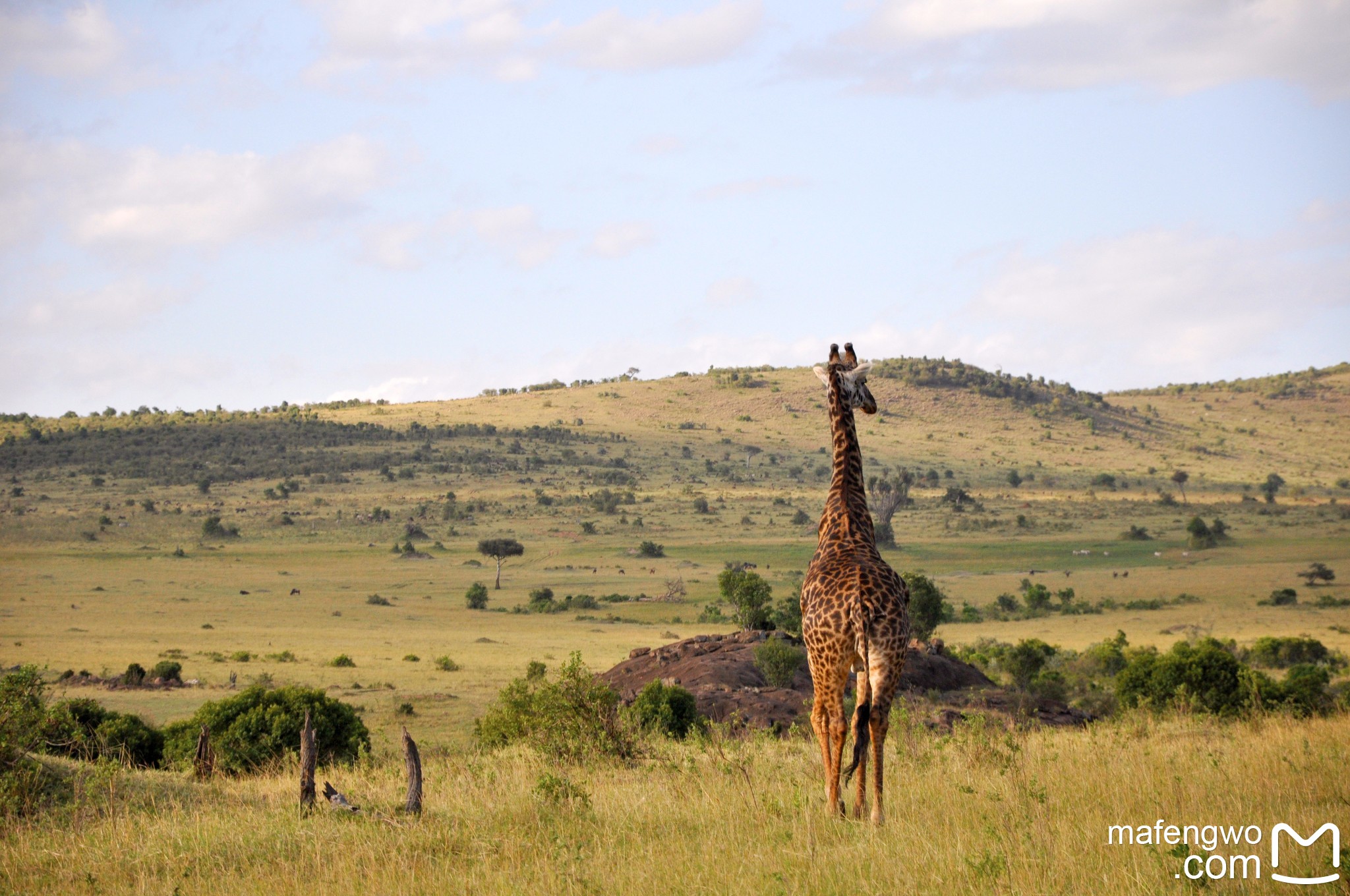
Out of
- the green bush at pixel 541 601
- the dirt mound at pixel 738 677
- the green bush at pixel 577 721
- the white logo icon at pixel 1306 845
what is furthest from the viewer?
the green bush at pixel 541 601

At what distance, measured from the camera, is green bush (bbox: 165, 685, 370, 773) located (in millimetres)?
16359

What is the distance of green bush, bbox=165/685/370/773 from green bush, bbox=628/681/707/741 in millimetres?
4167

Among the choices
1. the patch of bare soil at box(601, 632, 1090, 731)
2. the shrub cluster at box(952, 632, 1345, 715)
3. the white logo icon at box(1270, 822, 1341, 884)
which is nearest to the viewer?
the white logo icon at box(1270, 822, 1341, 884)

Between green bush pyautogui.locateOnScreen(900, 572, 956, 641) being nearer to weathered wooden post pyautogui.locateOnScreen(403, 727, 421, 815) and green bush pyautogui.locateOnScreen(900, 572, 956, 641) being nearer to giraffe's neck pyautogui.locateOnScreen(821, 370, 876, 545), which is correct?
giraffe's neck pyautogui.locateOnScreen(821, 370, 876, 545)

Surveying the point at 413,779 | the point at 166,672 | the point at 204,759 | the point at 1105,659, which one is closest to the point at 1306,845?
the point at 413,779

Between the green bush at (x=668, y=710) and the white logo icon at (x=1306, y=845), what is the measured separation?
10.5 metres

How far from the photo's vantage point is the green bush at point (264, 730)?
644 inches

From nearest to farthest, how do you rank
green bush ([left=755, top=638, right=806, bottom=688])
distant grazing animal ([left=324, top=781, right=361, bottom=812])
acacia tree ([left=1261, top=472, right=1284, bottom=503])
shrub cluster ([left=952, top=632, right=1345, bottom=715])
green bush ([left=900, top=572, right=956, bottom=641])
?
1. distant grazing animal ([left=324, top=781, right=361, bottom=812])
2. shrub cluster ([left=952, top=632, right=1345, bottom=715])
3. green bush ([left=755, top=638, right=806, bottom=688])
4. green bush ([left=900, top=572, right=956, bottom=641])
5. acacia tree ([left=1261, top=472, right=1284, bottom=503])

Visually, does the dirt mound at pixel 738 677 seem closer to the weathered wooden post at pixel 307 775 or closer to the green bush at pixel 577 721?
the green bush at pixel 577 721

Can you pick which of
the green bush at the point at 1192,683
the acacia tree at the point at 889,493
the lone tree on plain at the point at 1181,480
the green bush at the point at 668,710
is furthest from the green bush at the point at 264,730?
the lone tree on plain at the point at 1181,480

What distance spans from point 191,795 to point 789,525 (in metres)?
62.7

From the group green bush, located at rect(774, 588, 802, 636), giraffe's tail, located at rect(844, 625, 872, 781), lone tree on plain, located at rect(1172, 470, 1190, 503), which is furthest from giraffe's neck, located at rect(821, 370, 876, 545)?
lone tree on plain, located at rect(1172, 470, 1190, 503)

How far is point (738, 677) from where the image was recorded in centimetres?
2081

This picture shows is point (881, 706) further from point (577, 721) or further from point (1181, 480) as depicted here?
point (1181, 480)
